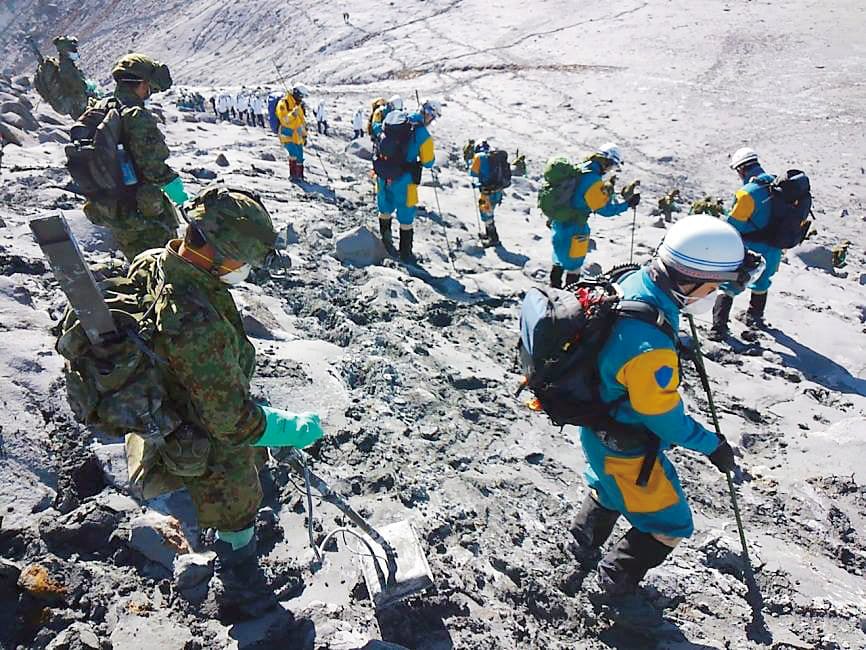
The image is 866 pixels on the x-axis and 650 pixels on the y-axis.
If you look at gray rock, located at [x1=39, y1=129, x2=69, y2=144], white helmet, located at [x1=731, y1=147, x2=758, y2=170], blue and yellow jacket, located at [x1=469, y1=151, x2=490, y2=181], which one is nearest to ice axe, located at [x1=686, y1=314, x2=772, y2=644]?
white helmet, located at [x1=731, y1=147, x2=758, y2=170]

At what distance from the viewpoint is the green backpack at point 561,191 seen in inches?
278

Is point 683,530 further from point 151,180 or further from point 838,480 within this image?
point 151,180

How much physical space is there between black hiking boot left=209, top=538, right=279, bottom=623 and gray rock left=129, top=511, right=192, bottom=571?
39 cm

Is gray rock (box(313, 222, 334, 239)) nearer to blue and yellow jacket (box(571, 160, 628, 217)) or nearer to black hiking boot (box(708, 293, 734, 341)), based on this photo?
blue and yellow jacket (box(571, 160, 628, 217))

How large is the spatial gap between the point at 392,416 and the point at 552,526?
5.16 ft

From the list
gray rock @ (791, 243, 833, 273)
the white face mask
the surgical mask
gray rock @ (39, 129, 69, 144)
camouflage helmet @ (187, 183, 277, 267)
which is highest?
camouflage helmet @ (187, 183, 277, 267)

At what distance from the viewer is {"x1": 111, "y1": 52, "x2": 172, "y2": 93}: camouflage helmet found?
5.09m

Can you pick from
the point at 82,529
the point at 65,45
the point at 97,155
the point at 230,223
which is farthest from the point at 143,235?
the point at 65,45

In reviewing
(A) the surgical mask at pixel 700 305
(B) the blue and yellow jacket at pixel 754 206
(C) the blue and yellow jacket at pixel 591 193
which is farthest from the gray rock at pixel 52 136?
(A) the surgical mask at pixel 700 305

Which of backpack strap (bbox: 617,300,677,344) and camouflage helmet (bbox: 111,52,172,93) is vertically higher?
camouflage helmet (bbox: 111,52,172,93)

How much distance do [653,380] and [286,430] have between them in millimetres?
1804

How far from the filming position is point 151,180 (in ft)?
15.2

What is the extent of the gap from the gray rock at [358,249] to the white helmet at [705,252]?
5.51 meters

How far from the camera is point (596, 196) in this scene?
22.9ft
